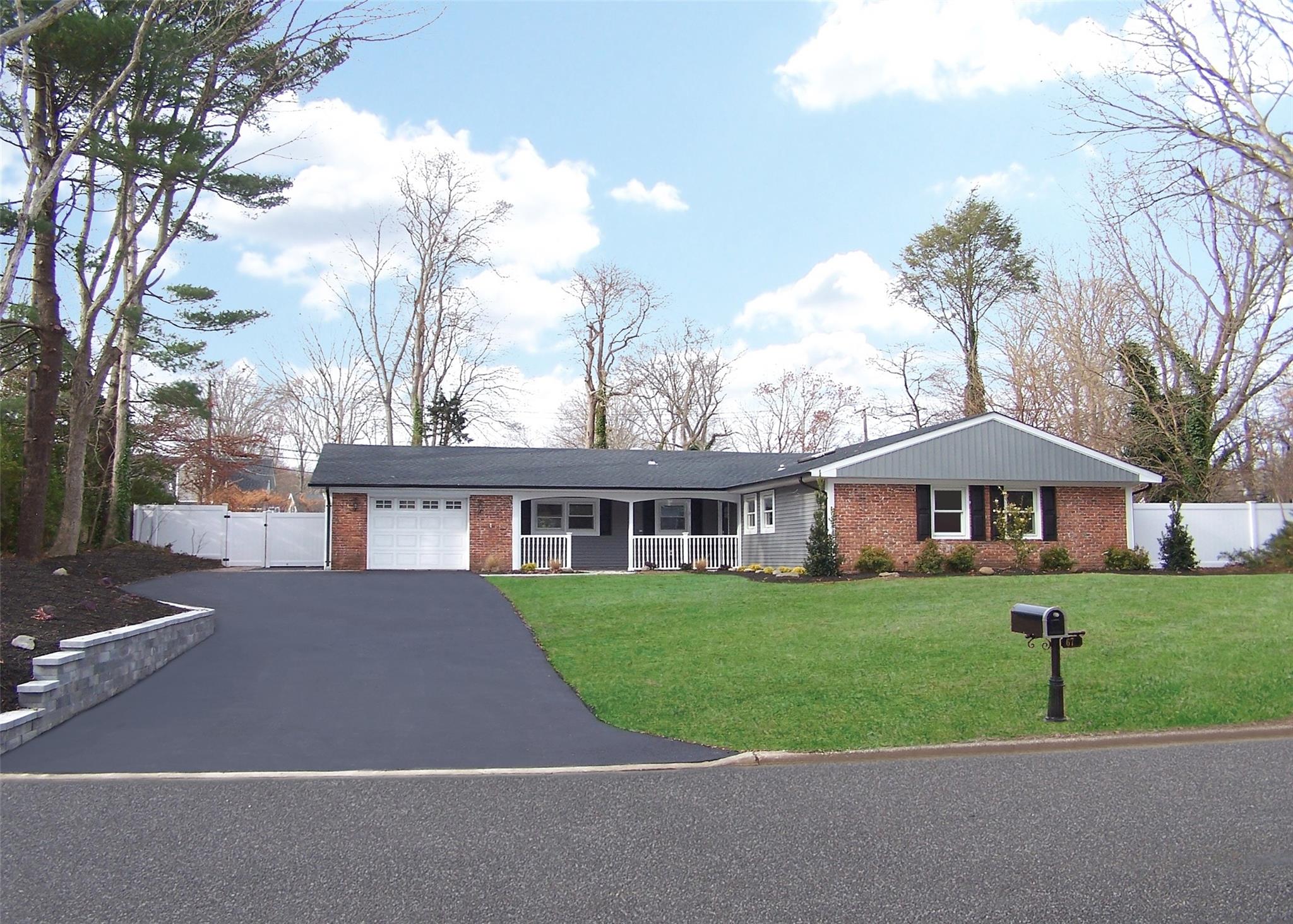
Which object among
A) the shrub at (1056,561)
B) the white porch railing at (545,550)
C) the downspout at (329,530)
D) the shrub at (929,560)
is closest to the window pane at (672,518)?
the white porch railing at (545,550)

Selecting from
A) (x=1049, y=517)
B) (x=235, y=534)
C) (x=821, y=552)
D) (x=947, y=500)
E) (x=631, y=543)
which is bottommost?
(x=821, y=552)

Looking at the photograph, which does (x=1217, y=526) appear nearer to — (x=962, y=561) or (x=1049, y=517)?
(x=1049, y=517)

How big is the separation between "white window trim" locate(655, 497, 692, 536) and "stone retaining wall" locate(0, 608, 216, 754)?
639 inches

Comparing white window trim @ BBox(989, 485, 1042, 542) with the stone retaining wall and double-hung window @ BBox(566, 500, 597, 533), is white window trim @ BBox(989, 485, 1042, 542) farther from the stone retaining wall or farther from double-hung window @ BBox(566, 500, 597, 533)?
→ the stone retaining wall

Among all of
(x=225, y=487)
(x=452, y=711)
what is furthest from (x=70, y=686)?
(x=225, y=487)

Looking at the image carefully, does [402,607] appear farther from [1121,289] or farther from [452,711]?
[1121,289]

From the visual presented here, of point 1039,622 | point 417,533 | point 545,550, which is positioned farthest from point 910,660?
point 417,533

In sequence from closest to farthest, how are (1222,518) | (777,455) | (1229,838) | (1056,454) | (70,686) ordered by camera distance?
(1229,838), (70,686), (1056,454), (1222,518), (777,455)

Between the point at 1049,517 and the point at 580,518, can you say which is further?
the point at 580,518

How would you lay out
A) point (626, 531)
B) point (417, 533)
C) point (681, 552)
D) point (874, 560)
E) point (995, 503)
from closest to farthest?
point (874, 560), point (995, 503), point (417, 533), point (681, 552), point (626, 531)

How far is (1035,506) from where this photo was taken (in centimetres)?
2284

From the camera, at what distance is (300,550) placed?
27.1 metres

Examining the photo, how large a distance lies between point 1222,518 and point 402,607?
1966 cm

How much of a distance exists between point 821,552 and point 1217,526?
10926 mm
